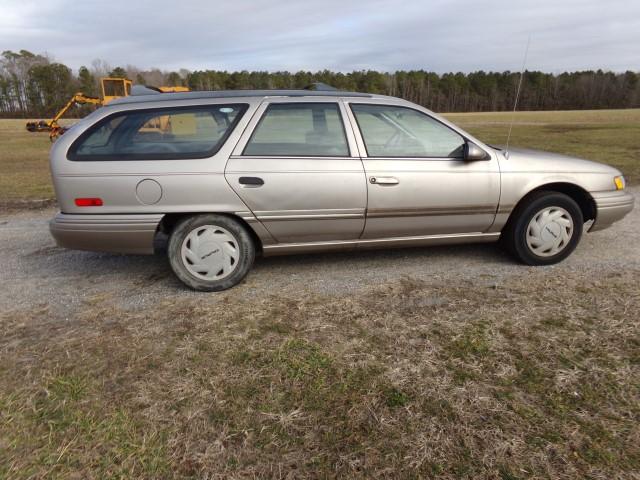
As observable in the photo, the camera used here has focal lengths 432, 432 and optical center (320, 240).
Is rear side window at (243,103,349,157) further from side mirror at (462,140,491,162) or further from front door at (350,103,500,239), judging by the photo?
side mirror at (462,140,491,162)

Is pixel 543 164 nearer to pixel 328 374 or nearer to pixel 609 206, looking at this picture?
pixel 609 206

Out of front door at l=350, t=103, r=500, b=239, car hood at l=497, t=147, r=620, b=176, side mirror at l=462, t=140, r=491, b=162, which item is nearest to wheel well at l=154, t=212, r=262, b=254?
front door at l=350, t=103, r=500, b=239

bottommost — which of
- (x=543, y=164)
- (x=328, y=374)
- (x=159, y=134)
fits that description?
(x=328, y=374)

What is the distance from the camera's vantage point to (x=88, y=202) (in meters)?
3.31

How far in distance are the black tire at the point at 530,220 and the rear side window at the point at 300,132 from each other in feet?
5.52

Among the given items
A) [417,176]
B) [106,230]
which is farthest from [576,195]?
[106,230]

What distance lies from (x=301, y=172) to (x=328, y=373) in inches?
65.5

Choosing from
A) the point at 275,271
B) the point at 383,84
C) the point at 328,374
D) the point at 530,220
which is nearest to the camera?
the point at 328,374

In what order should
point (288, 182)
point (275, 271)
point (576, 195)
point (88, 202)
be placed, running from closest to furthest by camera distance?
point (88, 202) < point (288, 182) < point (275, 271) < point (576, 195)

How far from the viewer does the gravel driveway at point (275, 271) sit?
11.5 feet

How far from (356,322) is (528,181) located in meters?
2.07

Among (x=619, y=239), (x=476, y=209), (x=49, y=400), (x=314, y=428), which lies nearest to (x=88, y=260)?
(x=49, y=400)

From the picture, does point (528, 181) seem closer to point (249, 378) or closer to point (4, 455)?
point (249, 378)

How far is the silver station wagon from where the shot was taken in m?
3.32
